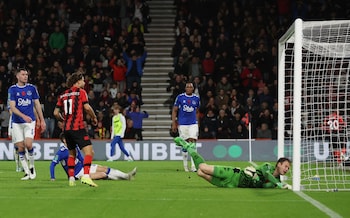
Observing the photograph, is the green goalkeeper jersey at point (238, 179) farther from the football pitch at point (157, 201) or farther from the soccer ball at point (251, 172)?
the football pitch at point (157, 201)

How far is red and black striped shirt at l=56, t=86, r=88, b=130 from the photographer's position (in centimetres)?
1273

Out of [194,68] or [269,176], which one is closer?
[269,176]

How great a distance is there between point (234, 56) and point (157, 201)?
731 inches

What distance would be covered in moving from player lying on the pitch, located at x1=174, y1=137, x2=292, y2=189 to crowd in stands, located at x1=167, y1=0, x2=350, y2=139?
1311cm

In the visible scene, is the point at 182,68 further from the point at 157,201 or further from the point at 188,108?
the point at 157,201

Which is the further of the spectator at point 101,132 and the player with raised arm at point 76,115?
the spectator at point 101,132

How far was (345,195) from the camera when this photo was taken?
38.4 ft

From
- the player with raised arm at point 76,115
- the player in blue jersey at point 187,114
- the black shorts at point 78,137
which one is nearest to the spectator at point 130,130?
the player in blue jersey at point 187,114

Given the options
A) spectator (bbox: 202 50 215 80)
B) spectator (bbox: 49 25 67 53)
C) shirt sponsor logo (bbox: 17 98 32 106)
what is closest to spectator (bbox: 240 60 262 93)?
spectator (bbox: 202 50 215 80)

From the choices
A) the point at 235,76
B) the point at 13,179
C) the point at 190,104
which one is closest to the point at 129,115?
the point at 235,76

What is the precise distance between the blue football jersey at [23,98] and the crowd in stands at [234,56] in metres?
11.3

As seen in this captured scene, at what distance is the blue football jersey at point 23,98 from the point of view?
1522cm

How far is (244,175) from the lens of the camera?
41.2 feet

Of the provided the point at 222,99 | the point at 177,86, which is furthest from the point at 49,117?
the point at 222,99
